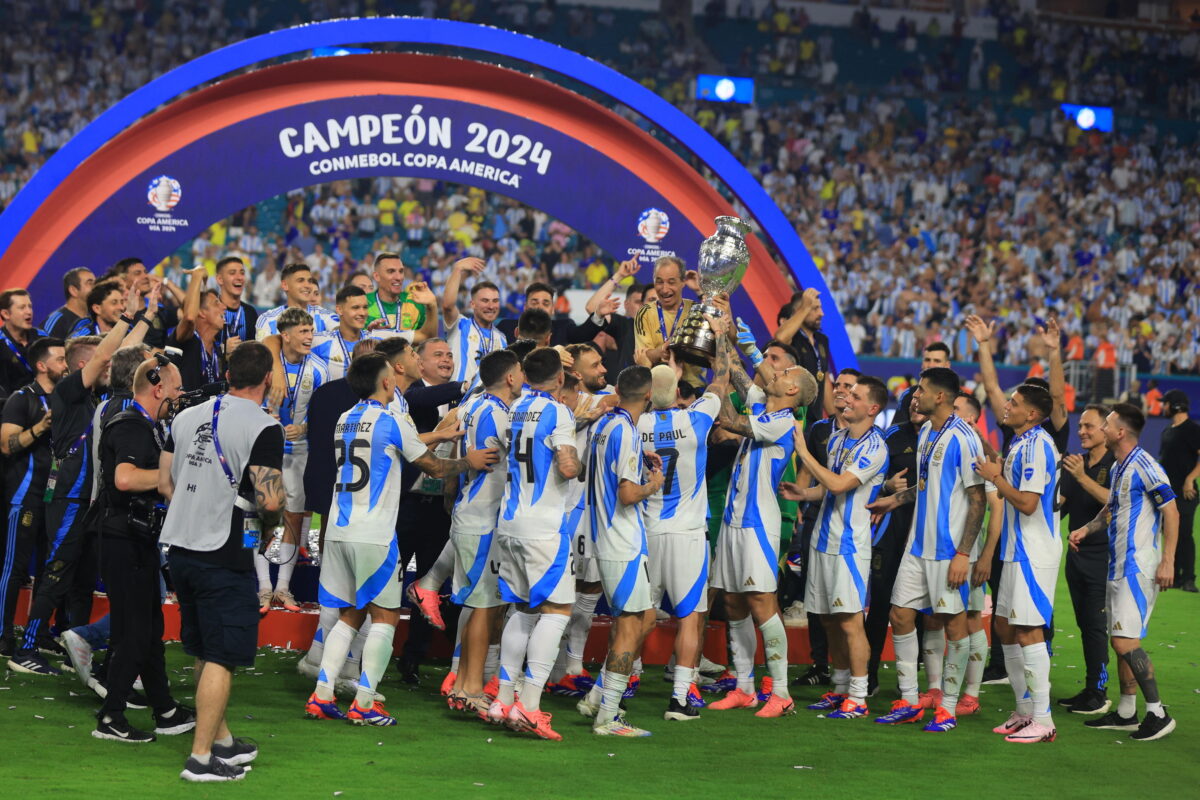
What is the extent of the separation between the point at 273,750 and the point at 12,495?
3.08m

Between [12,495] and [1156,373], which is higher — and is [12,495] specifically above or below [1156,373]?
below

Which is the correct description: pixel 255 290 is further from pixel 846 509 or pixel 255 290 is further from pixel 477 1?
pixel 846 509

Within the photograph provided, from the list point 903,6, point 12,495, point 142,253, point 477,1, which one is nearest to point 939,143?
point 903,6

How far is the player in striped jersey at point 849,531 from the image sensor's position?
8797 mm

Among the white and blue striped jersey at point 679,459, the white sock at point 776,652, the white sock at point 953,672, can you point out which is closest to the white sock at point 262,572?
the white and blue striped jersey at point 679,459

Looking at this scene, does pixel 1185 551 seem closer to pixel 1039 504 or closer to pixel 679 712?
pixel 1039 504

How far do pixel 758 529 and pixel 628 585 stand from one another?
1.05 m

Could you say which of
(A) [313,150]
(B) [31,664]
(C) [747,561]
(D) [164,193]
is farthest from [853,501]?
(D) [164,193]

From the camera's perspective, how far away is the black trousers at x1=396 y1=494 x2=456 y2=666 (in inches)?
366

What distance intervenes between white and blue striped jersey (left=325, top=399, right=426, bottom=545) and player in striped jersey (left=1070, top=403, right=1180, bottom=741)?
4.31 m

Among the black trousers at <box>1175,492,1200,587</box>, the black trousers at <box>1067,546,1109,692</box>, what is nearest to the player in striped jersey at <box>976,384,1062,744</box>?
the black trousers at <box>1067,546,1109,692</box>

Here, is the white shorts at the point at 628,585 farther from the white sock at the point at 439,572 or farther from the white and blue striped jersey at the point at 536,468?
the white sock at the point at 439,572

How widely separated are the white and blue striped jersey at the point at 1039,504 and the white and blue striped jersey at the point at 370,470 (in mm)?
3557

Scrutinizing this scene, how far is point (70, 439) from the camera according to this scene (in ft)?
29.1
